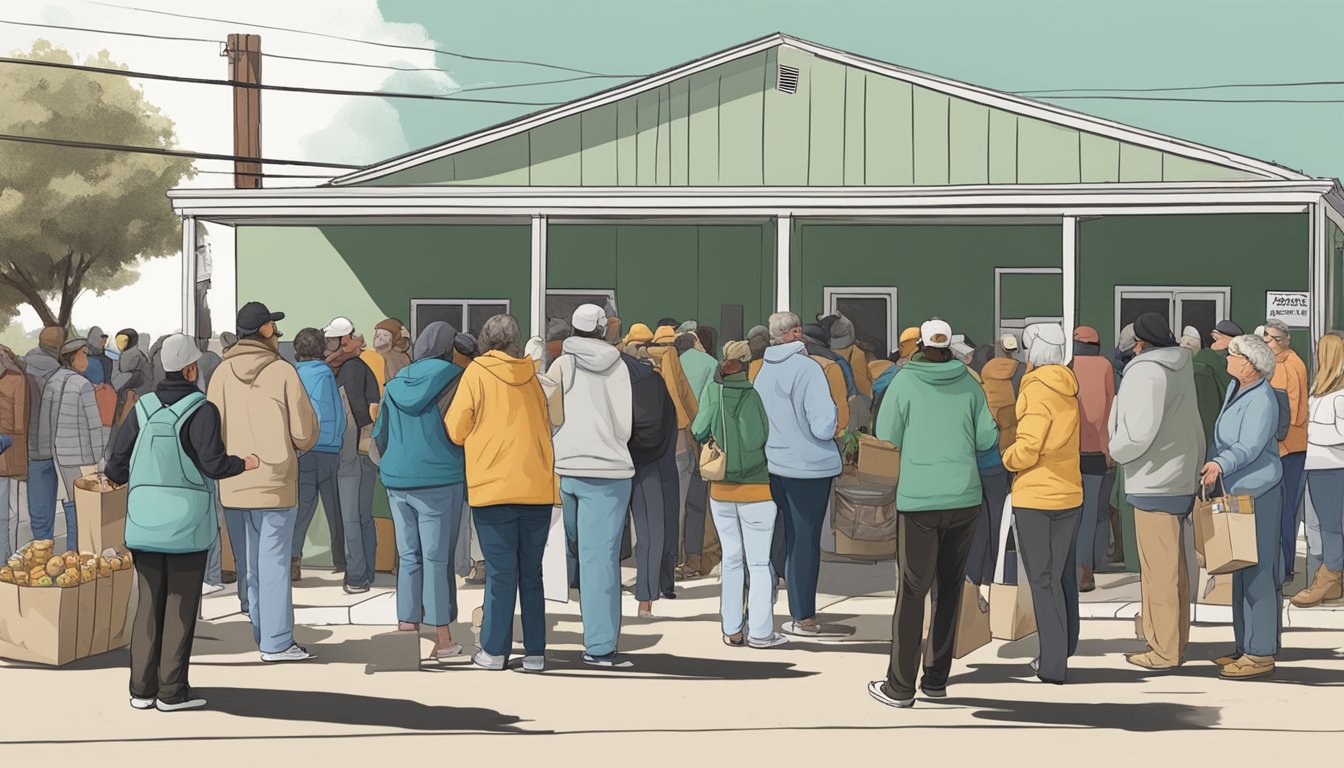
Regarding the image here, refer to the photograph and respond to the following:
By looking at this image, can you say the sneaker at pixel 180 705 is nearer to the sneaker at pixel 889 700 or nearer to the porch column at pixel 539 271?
the sneaker at pixel 889 700

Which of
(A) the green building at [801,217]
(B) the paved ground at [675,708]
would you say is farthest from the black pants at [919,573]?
(A) the green building at [801,217]

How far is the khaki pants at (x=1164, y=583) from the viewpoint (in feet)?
25.6

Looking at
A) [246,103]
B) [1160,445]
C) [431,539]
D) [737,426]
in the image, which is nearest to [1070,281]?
[1160,445]

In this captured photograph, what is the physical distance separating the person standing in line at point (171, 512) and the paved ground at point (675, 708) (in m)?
0.34

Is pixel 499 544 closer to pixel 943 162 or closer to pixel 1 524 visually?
pixel 1 524

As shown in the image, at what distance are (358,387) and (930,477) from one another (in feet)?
16.6

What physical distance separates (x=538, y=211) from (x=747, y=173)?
7.59ft

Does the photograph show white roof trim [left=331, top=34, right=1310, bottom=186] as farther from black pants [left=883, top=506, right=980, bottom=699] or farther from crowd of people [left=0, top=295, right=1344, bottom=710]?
black pants [left=883, top=506, right=980, bottom=699]

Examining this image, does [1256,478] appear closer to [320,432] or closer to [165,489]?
[165,489]

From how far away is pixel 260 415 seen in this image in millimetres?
7922

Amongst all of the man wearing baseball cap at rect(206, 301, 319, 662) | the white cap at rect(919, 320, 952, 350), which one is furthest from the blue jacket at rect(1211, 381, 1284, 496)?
the man wearing baseball cap at rect(206, 301, 319, 662)

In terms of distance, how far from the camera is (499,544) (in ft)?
25.2

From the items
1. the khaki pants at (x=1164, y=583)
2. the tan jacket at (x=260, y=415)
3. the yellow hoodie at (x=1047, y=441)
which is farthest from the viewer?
the tan jacket at (x=260, y=415)

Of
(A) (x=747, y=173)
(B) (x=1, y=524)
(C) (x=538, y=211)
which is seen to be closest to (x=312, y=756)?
(B) (x=1, y=524)
